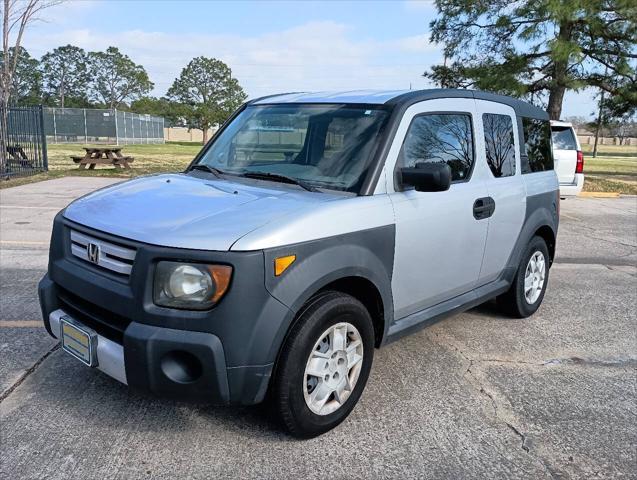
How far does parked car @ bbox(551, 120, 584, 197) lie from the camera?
11539mm

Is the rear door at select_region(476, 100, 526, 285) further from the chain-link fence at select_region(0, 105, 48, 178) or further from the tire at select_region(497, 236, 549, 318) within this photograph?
the chain-link fence at select_region(0, 105, 48, 178)

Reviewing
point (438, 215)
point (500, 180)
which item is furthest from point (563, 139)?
point (438, 215)

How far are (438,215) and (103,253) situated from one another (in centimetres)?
199

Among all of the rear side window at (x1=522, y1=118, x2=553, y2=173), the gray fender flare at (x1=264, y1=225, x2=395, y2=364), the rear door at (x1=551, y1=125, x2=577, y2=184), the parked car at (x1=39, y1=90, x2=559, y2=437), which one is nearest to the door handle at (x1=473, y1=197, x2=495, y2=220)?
the parked car at (x1=39, y1=90, x2=559, y2=437)

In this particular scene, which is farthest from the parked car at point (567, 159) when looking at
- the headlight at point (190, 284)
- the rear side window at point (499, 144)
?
the headlight at point (190, 284)

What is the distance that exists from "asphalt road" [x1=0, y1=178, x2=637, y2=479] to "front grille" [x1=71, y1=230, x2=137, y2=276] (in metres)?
0.91

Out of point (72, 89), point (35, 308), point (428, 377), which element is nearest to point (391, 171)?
point (428, 377)

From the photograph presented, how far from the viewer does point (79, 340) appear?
2861 mm

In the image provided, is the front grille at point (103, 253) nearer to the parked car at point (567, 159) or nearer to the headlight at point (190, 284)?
the headlight at point (190, 284)

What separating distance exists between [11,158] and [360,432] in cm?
1671

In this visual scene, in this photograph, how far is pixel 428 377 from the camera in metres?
3.75

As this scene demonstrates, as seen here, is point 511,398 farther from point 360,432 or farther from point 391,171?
point 391,171

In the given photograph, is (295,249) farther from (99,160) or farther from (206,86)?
(206,86)

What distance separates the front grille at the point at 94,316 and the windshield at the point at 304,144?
1.26 metres
